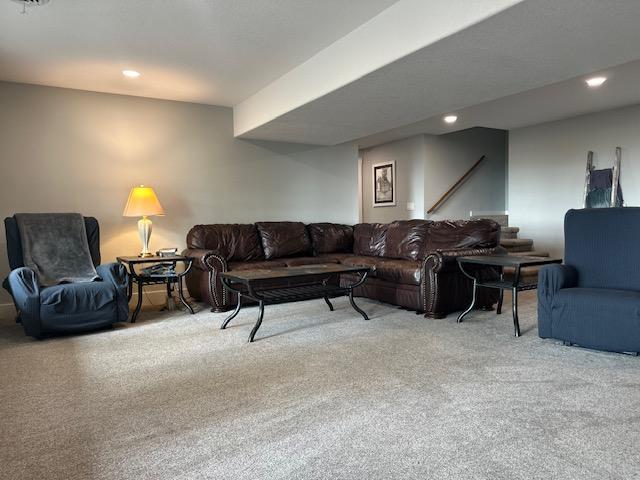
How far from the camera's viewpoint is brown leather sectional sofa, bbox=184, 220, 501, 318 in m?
4.06

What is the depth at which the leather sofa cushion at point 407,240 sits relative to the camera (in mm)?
4902

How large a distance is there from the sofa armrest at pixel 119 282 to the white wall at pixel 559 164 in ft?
19.7

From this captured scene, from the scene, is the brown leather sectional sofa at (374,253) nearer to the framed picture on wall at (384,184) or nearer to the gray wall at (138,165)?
the gray wall at (138,165)

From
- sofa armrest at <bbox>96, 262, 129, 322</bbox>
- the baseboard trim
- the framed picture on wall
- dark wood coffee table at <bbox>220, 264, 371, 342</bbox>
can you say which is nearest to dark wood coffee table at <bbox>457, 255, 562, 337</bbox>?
dark wood coffee table at <bbox>220, 264, 371, 342</bbox>

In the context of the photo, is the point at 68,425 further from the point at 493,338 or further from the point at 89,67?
the point at 89,67

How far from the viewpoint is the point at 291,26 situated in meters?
3.35

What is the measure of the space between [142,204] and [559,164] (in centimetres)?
585

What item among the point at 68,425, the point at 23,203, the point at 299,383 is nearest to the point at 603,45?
the point at 299,383

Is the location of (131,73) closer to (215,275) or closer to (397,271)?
(215,275)

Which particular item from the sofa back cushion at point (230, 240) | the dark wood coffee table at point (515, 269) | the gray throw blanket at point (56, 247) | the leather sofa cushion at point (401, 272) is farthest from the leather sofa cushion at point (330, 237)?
the gray throw blanket at point (56, 247)

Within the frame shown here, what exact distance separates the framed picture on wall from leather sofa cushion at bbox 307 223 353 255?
7.34 feet

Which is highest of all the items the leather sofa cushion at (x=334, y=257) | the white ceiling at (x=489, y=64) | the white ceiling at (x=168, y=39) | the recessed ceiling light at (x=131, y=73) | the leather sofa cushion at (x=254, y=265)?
the white ceiling at (x=168, y=39)

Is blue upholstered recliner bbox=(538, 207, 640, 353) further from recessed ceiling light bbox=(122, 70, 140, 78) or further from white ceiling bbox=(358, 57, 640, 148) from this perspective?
recessed ceiling light bbox=(122, 70, 140, 78)

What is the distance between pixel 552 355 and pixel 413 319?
1257 millimetres
